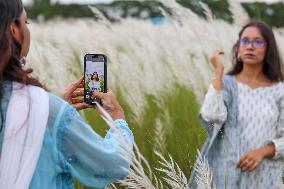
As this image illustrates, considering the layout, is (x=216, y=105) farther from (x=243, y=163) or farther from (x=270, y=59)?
(x=270, y=59)

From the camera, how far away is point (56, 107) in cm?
180

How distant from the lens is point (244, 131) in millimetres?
3186

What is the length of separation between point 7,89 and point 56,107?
0.13 meters

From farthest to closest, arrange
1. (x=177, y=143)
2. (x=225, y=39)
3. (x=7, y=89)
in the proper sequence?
(x=225, y=39) < (x=177, y=143) < (x=7, y=89)

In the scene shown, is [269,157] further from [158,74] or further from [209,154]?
[158,74]

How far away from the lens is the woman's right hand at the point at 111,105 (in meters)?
2.08

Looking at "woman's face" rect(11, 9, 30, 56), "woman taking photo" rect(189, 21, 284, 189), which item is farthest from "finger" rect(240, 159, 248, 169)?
"woman's face" rect(11, 9, 30, 56)

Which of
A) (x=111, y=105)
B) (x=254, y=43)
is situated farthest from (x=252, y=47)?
(x=111, y=105)

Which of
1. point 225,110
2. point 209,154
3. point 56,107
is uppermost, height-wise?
point 56,107

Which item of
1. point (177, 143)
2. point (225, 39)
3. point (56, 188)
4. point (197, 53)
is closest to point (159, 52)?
point (197, 53)

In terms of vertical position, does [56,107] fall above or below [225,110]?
above

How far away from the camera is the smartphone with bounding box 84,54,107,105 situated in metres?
2.21

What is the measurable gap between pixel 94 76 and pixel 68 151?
48 centimetres

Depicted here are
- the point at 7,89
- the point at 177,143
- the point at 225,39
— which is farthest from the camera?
the point at 225,39
